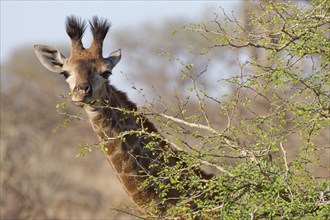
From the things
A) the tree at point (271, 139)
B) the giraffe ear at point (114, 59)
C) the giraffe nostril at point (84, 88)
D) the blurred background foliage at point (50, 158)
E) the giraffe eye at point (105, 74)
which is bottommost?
the tree at point (271, 139)

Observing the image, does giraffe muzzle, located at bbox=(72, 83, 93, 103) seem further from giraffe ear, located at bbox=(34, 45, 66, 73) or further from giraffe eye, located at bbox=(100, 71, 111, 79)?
giraffe ear, located at bbox=(34, 45, 66, 73)

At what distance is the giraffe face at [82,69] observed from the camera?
29.2 feet

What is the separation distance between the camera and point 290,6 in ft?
24.9

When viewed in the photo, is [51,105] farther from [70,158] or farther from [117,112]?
[117,112]

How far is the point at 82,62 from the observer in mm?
9445

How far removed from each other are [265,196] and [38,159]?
15282 mm

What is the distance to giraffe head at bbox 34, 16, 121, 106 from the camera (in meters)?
8.98

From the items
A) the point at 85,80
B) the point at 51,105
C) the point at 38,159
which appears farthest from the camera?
the point at 51,105

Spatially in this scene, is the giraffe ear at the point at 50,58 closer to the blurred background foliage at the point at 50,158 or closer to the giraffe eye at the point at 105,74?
the giraffe eye at the point at 105,74

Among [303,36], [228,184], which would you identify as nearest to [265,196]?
[228,184]

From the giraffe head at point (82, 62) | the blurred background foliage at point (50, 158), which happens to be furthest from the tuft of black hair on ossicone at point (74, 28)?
the blurred background foliage at point (50, 158)

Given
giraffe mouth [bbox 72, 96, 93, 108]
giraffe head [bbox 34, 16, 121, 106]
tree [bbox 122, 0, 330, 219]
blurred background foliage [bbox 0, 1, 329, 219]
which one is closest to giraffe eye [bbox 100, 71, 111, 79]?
giraffe head [bbox 34, 16, 121, 106]

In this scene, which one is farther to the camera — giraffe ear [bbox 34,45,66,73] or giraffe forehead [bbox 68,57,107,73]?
giraffe ear [bbox 34,45,66,73]

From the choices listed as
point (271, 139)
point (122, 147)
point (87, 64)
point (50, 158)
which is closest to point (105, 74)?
point (87, 64)
